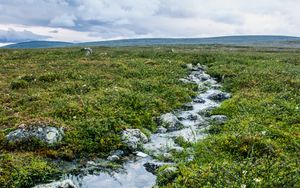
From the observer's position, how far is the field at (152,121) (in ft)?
36.1

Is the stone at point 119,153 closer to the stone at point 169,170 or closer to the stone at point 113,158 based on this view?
the stone at point 113,158

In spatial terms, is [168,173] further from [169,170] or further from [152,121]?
[152,121]

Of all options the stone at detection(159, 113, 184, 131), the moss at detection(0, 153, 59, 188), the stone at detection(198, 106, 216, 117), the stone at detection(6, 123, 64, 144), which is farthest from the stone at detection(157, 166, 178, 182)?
the stone at detection(198, 106, 216, 117)

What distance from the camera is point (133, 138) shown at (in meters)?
14.7

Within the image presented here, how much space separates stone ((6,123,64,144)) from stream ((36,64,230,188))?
2113mm

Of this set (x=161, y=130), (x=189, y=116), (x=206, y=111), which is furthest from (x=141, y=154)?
(x=206, y=111)

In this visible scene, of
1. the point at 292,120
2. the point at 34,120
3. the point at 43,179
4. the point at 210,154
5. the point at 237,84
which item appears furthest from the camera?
the point at 237,84

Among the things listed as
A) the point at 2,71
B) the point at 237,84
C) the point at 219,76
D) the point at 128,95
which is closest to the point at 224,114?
the point at 128,95

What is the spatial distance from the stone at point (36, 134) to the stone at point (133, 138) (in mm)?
2469

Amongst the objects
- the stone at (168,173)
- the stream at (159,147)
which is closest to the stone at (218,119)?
the stream at (159,147)

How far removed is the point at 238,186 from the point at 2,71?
2542cm

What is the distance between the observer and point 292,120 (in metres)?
16.7

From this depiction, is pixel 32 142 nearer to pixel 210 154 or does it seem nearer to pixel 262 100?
pixel 210 154

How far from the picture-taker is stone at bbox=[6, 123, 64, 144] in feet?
44.3
